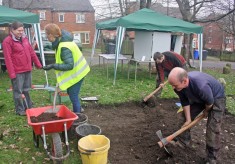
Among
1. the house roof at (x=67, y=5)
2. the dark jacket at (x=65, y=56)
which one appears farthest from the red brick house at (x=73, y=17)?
the dark jacket at (x=65, y=56)

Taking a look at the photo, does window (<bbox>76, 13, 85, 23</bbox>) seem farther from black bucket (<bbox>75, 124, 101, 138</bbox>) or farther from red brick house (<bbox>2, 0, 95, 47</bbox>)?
black bucket (<bbox>75, 124, 101, 138</bbox>)

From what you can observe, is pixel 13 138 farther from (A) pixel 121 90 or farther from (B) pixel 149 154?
(A) pixel 121 90

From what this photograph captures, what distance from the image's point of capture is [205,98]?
305 centimetres

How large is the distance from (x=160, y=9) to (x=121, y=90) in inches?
1262

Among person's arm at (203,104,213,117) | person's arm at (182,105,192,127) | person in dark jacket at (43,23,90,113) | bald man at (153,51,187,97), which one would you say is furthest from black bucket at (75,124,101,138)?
bald man at (153,51,187,97)

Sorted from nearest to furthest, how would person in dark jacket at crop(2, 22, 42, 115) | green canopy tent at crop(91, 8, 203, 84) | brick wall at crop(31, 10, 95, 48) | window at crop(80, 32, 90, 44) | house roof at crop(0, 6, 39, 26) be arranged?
person in dark jacket at crop(2, 22, 42, 115)
house roof at crop(0, 6, 39, 26)
green canopy tent at crop(91, 8, 203, 84)
brick wall at crop(31, 10, 95, 48)
window at crop(80, 32, 90, 44)

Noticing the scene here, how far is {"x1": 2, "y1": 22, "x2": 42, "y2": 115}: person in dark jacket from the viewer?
4.67 m

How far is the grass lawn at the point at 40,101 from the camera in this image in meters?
3.70

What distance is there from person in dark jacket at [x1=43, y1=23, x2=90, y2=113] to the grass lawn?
0.96 meters

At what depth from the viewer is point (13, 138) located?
417cm

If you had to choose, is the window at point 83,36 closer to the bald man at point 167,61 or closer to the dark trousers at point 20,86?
the bald man at point 167,61

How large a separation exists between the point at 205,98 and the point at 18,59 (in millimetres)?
3508

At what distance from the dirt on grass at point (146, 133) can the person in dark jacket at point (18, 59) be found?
147 centimetres

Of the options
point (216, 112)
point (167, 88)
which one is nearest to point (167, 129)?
point (216, 112)
